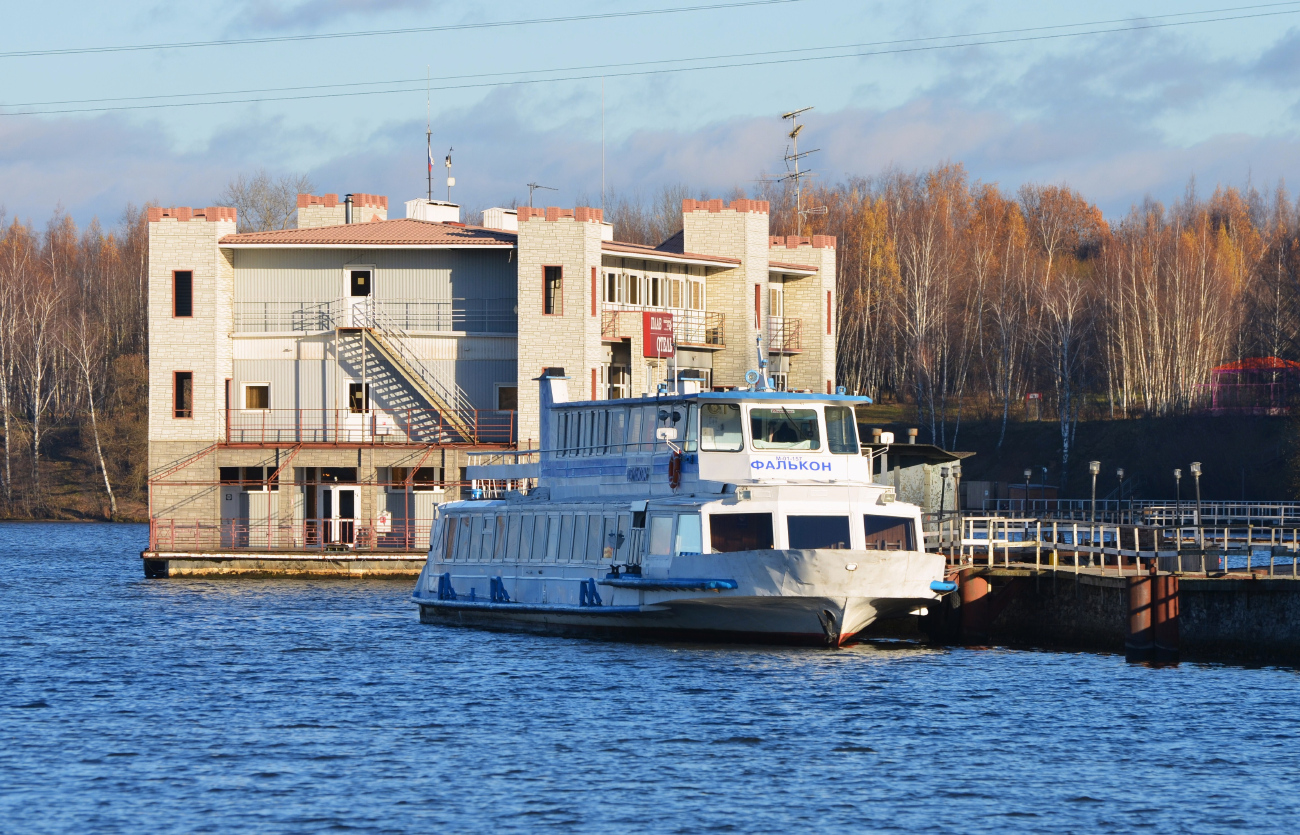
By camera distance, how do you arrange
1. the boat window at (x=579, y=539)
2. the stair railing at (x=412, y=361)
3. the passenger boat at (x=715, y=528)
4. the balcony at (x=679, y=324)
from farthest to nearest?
1. the balcony at (x=679, y=324)
2. the stair railing at (x=412, y=361)
3. the boat window at (x=579, y=539)
4. the passenger boat at (x=715, y=528)

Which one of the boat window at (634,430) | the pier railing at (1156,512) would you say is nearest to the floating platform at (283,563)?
the pier railing at (1156,512)

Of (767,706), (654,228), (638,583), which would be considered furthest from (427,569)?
(654,228)

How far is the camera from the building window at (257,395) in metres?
66.8

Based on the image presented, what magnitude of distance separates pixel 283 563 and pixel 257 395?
1031 centimetres

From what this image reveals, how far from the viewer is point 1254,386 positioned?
4021 inches

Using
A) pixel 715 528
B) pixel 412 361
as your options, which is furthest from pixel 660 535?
pixel 412 361

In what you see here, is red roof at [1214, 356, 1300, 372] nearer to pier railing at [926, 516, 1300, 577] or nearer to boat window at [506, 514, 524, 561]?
pier railing at [926, 516, 1300, 577]

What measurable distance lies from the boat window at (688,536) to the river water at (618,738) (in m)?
2.32

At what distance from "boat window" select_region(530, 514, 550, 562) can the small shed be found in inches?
731

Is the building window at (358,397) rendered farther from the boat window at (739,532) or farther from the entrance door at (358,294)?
the boat window at (739,532)

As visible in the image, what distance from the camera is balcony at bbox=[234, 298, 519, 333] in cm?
6656

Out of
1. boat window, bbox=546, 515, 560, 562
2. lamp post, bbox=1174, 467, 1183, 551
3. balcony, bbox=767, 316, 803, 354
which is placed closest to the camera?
lamp post, bbox=1174, 467, 1183, 551

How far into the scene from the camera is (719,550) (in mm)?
36375

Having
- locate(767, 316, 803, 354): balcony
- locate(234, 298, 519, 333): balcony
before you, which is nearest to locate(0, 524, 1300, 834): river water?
locate(234, 298, 519, 333): balcony
